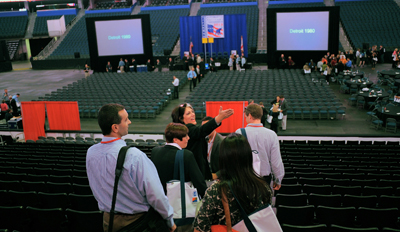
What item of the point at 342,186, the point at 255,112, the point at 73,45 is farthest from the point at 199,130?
the point at 73,45

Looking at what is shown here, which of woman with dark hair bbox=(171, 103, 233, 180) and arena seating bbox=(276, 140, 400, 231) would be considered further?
arena seating bbox=(276, 140, 400, 231)

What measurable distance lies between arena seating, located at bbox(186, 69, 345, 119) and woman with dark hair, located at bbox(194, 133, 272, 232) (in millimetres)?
12101

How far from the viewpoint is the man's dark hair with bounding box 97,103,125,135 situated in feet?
7.88

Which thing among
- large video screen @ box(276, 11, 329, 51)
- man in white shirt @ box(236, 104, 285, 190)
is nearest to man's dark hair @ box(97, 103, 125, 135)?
man in white shirt @ box(236, 104, 285, 190)

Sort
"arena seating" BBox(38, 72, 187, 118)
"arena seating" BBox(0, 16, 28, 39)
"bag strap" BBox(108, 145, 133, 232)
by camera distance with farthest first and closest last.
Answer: "arena seating" BBox(0, 16, 28, 39) → "arena seating" BBox(38, 72, 187, 118) → "bag strap" BBox(108, 145, 133, 232)

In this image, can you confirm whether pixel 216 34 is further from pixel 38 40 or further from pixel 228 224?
pixel 228 224

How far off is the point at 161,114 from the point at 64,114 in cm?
448

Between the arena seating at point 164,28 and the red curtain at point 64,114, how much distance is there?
17.5 metres

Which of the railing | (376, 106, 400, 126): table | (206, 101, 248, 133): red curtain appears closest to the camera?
(206, 101, 248, 133): red curtain

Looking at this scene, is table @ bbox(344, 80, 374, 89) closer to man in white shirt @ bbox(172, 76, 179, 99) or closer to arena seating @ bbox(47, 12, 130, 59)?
man in white shirt @ bbox(172, 76, 179, 99)

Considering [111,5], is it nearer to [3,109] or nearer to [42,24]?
[42,24]

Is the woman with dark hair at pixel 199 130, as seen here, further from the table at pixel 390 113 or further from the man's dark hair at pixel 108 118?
the table at pixel 390 113

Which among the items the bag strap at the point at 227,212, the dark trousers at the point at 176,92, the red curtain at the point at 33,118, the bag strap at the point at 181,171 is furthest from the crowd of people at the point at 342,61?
the bag strap at the point at 227,212

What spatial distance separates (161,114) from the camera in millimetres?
15547
